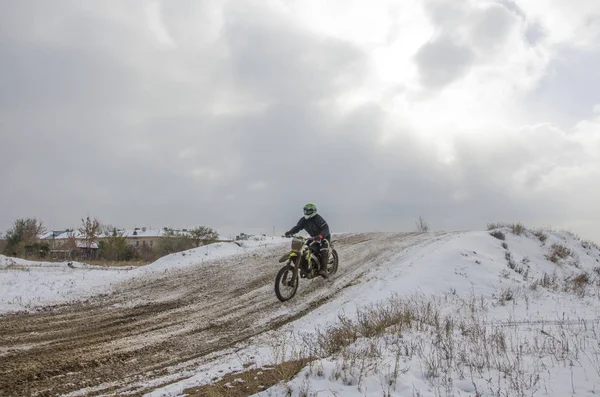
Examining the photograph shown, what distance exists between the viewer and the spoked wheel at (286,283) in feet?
34.6

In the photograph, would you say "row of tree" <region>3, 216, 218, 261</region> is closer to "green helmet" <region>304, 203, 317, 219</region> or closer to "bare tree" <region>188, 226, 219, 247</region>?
"bare tree" <region>188, 226, 219, 247</region>

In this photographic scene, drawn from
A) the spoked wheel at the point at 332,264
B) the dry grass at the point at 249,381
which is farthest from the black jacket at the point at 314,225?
the dry grass at the point at 249,381

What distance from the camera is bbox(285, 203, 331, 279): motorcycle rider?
12.2 meters

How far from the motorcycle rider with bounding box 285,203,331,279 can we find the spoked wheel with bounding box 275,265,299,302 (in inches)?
58.4

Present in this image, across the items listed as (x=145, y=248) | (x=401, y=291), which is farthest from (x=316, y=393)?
(x=145, y=248)

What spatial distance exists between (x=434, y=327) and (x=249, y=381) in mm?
4171

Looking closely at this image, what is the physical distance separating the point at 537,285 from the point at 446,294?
146 inches

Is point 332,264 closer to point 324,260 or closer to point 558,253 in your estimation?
point 324,260

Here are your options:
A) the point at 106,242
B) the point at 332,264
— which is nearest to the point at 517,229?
the point at 332,264

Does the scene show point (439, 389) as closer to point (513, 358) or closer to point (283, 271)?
point (513, 358)

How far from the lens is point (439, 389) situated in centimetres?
455

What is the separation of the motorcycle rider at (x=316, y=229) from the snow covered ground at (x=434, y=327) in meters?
1.23

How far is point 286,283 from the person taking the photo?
10.9 metres

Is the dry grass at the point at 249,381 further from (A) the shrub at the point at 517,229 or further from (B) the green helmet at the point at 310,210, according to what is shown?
(A) the shrub at the point at 517,229
